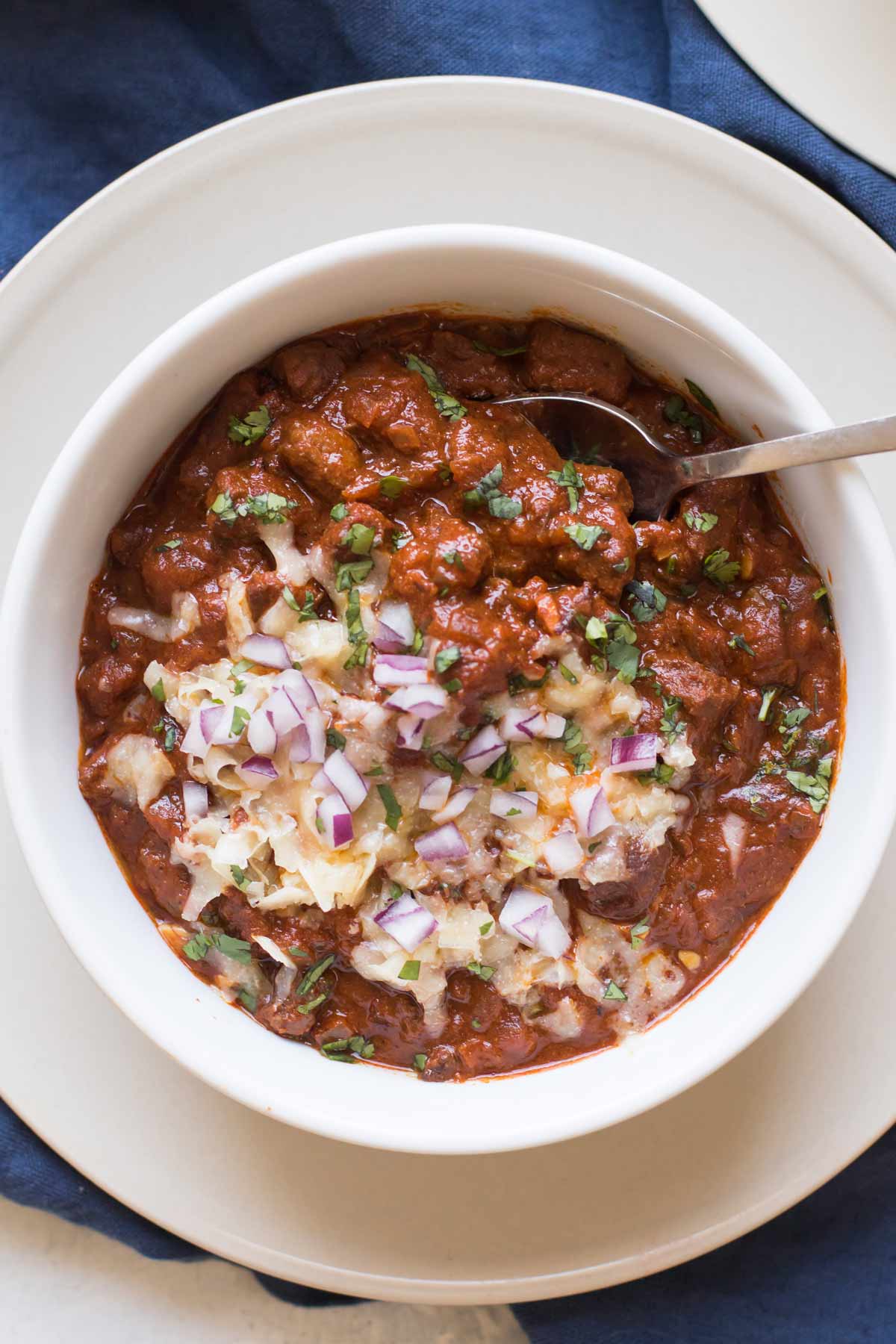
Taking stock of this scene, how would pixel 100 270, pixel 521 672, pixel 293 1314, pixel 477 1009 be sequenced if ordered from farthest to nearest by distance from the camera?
pixel 293 1314, pixel 100 270, pixel 477 1009, pixel 521 672

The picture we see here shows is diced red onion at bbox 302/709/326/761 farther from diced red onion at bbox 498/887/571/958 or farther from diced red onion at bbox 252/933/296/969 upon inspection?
diced red onion at bbox 498/887/571/958

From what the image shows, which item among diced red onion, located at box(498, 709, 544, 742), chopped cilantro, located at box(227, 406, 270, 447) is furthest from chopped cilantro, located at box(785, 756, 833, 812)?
chopped cilantro, located at box(227, 406, 270, 447)

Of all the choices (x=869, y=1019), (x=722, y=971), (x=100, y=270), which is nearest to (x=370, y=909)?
(x=722, y=971)

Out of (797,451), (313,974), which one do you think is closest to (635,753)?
(797,451)

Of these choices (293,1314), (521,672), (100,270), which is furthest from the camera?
(293,1314)

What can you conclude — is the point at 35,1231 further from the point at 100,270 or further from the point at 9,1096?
the point at 100,270

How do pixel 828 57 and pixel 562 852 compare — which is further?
pixel 828 57

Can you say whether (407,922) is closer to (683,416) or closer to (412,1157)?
(412,1157)

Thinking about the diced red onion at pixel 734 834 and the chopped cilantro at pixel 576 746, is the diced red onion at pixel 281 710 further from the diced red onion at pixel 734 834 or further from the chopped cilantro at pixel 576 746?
the diced red onion at pixel 734 834
